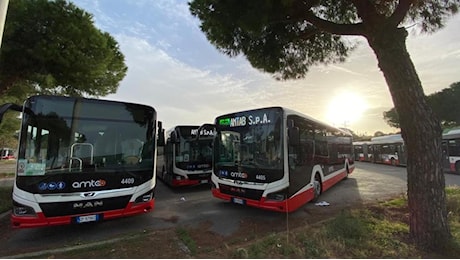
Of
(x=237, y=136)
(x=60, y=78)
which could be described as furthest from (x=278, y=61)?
(x=60, y=78)

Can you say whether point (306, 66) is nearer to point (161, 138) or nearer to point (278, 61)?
point (278, 61)

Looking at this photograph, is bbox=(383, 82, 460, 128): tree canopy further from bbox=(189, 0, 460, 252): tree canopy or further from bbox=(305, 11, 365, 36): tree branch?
bbox=(305, 11, 365, 36): tree branch

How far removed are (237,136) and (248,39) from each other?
105 inches

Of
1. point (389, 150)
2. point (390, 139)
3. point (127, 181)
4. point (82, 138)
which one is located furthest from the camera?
point (390, 139)

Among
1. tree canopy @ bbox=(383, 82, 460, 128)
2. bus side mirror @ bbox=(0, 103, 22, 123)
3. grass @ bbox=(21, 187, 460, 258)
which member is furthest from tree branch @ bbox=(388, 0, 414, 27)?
tree canopy @ bbox=(383, 82, 460, 128)

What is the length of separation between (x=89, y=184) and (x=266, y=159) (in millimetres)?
3940

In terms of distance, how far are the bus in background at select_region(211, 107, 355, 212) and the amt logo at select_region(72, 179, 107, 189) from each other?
313cm

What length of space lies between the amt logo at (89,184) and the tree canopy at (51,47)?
449 centimetres

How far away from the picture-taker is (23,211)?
4723 millimetres

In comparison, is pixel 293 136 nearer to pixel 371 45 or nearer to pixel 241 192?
pixel 241 192

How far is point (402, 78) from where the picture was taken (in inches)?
184

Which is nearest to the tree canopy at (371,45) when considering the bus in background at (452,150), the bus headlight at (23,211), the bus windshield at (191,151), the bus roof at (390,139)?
the bus windshield at (191,151)

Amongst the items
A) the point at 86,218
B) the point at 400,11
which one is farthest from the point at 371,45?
the point at 86,218

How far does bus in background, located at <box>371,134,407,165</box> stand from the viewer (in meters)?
22.9
